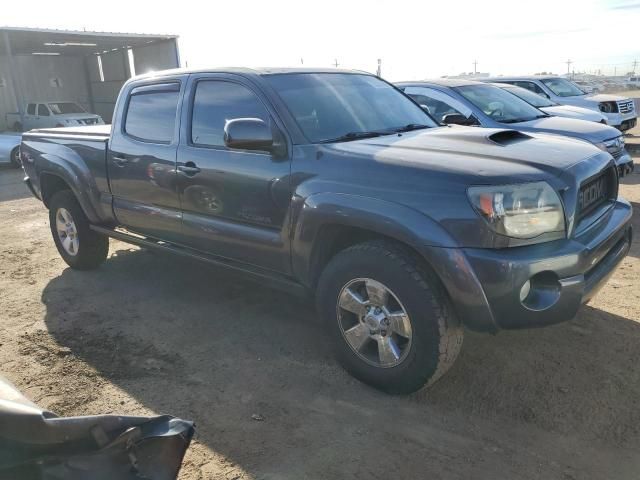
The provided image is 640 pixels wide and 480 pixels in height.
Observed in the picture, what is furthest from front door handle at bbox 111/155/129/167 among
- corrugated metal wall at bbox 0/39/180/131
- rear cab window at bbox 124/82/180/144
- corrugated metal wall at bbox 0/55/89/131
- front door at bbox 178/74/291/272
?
corrugated metal wall at bbox 0/55/89/131

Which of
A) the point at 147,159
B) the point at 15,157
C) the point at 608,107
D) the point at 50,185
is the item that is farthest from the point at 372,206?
the point at 15,157

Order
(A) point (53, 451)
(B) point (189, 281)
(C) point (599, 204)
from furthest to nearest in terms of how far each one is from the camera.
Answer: (B) point (189, 281) → (C) point (599, 204) → (A) point (53, 451)

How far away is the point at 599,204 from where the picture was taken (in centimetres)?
353

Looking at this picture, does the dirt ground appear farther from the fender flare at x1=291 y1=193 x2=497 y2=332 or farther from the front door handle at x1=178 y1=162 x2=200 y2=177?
the front door handle at x1=178 y1=162 x2=200 y2=177

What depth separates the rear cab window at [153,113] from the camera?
4363 mm

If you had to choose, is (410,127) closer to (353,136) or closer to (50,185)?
(353,136)

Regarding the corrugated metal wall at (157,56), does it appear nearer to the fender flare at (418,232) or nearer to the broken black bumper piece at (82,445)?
the fender flare at (418,232)

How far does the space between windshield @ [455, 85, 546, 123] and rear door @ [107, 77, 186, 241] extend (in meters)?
4.58

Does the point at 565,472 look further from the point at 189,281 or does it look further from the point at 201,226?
the point at 189,281

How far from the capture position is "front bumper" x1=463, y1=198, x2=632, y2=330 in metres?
2.72

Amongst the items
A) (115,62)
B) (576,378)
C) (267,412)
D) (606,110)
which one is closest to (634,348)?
(576,378)

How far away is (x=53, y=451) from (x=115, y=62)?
2755 cm

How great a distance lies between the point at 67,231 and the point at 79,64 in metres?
25.9

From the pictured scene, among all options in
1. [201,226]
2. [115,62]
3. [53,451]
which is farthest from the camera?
[115,62]
